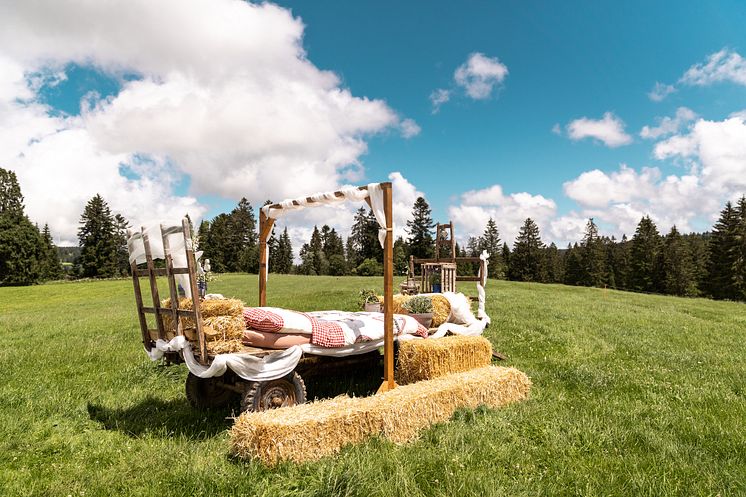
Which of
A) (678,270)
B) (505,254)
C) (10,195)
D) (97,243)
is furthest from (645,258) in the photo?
(10,195)

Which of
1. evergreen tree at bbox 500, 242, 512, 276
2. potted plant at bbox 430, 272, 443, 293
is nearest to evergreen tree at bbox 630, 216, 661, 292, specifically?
evergreen tree at bbox 500, 242, 512, 276

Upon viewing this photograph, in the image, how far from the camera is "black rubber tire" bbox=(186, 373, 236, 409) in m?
6.51

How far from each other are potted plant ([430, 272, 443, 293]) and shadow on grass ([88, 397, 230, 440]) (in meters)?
9.77

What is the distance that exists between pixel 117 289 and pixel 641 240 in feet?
219

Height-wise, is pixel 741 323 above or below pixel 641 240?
below

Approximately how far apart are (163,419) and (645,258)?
69.3m

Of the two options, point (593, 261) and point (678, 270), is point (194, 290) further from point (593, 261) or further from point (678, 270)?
point (593, 261)

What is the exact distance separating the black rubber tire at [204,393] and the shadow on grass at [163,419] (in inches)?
5.0

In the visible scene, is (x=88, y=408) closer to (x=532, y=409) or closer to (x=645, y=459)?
(x=532, y=409)

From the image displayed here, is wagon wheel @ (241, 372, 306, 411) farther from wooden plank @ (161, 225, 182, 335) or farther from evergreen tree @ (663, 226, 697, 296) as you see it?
evergreen tree @ (663, 226, 697, 296)

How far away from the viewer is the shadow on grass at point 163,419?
18.3 feet

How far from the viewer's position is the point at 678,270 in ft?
185

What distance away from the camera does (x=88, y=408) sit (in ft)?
21.3

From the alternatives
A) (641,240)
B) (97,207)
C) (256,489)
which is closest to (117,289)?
(97,207)
